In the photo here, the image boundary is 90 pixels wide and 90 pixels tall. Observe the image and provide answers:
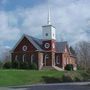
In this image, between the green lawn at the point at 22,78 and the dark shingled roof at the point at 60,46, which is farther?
the dark shingled roof at the point at 60,46

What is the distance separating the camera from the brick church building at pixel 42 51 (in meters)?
74.6

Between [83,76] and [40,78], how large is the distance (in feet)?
52.4

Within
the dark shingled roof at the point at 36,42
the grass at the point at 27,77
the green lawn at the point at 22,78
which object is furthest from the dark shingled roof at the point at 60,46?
the green lawn at the point at 22,78

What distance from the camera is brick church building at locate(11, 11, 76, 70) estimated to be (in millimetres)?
74562

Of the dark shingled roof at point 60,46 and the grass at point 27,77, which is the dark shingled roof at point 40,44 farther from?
the grass at point 27,77

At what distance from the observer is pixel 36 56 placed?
7406 centimetres

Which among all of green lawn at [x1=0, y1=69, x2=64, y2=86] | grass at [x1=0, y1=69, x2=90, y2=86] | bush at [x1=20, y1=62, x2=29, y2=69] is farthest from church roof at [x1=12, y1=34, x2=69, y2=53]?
green lawn at [x1=0, y1=69, x2=64, y2=86]

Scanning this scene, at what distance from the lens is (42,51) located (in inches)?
2975

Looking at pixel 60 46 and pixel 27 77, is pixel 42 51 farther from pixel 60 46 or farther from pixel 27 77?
pixel 27 77

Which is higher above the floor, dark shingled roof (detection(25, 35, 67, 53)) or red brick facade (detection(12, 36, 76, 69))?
dark shingled roof (detection(25, 35, 67, 53))

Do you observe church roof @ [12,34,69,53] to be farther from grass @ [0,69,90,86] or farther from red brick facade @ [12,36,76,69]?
grass @ [0,69,90,86]

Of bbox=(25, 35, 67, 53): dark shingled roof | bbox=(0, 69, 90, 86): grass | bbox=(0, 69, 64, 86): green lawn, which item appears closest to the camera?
bbox=(0, 69, 64, 86): green lawn

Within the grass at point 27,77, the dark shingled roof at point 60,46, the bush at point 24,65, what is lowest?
the grass at point 27,77

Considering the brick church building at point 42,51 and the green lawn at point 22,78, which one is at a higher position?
the brick church building at point 42,51
